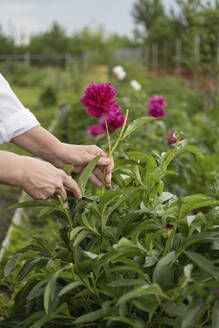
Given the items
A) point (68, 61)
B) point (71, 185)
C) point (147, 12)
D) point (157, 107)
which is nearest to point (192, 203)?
point (71, 185)

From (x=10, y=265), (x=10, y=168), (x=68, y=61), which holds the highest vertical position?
(x=10, y=168)

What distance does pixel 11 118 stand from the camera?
1.44 meters

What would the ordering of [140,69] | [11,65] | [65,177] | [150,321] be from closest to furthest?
[150,321]
[65,177]
[140,69]
[11,65]

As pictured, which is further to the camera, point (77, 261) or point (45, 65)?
point (45, 65)

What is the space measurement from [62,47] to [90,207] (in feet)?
112

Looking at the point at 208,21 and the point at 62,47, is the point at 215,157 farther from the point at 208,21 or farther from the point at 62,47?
the point at 62,47

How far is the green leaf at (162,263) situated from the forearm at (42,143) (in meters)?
0.57

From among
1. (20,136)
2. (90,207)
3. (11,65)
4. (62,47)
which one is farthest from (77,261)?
(62,47)

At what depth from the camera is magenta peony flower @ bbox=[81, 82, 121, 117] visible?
4.59 feet

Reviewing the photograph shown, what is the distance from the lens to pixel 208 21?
7.23 meters

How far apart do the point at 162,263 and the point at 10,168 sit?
0.48 meters

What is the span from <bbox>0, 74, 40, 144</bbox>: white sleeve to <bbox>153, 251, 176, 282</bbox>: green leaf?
69cm

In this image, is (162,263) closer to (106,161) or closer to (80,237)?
(80,237)

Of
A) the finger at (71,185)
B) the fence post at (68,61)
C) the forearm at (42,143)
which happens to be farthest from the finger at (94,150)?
the fence post at (68,61)
